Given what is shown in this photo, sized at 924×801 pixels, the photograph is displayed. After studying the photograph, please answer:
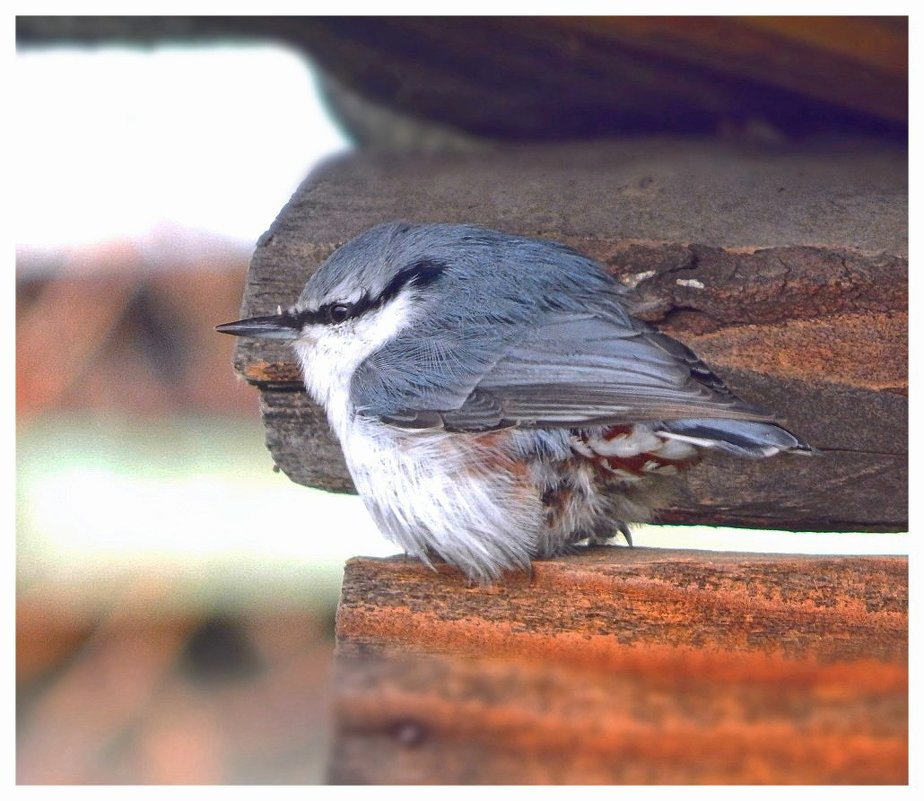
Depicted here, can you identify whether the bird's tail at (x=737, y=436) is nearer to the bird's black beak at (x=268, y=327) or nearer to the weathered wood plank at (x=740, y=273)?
the weathered wood plank at (x=740, y=273)

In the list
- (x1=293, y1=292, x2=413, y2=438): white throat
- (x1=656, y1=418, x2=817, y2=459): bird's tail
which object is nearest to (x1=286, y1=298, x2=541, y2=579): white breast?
(x1=293, y1=292, x2=413, y2=438): white throat

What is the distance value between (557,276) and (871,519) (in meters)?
0.46

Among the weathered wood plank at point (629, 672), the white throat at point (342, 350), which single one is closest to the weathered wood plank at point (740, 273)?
the white throat at point (342, 350)

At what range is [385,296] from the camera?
1.29m

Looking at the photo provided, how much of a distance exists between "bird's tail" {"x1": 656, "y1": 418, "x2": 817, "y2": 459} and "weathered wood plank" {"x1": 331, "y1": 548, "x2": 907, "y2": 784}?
4.5 inches

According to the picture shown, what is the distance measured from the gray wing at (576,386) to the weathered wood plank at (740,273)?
0.07m

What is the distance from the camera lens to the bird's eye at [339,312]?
122 centimetres

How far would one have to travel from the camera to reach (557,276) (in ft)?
3.83

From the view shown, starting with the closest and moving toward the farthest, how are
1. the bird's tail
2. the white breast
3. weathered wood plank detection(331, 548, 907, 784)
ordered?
1. weathered wood plank detection(331, 548, 907, 784)
2. the bird's tail
3. the white breast

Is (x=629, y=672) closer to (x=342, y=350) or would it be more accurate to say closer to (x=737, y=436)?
(x=737, y=436)

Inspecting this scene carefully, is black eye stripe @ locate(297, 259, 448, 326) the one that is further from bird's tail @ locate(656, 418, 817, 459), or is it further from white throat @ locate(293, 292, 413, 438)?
bird's tail @ locate(656, 418, 817, 459)

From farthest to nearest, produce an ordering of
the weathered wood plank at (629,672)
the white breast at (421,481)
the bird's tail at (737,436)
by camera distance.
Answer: the white breast at (421,481)
the bird's tail at (737,436)
the weathered wood plank at (629,672)

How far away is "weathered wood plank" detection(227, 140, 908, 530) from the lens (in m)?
1.10

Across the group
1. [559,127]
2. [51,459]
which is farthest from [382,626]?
[51,459]
